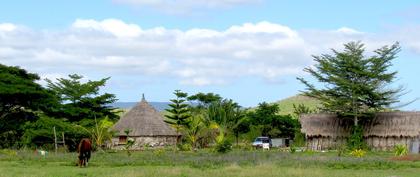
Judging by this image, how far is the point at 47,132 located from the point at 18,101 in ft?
15.2

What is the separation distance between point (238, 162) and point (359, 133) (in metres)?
23.8

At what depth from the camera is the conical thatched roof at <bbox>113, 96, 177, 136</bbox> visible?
52.1 meters

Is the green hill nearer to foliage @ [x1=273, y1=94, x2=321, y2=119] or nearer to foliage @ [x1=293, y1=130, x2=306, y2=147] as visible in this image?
foliage @ [x1=273, y1=94, x2=321, y2=119]

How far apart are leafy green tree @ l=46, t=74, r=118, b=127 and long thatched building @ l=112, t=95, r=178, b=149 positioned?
1.71m

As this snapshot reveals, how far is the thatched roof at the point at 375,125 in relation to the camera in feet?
157

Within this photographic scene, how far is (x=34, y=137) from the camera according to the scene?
43.0 meters

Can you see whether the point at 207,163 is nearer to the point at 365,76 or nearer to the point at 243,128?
the point at 365,76

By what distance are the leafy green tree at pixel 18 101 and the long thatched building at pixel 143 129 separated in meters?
6.42

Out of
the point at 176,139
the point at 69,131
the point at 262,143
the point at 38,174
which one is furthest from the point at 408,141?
the point at 38,174

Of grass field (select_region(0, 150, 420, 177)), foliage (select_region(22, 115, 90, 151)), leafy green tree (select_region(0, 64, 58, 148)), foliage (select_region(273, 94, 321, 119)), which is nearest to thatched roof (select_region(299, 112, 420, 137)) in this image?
foliage (select_region(22, 115, 90, 151))

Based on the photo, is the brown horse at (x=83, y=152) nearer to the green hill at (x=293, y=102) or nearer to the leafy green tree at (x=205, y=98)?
the leafy green tree at (x=205, y=98)

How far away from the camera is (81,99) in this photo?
5122cm

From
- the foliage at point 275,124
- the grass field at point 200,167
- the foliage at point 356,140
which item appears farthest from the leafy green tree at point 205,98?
the grass field at point 200,167

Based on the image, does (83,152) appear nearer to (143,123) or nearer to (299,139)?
(143,123)
